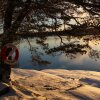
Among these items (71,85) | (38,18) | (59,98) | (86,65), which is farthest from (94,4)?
(86,65)

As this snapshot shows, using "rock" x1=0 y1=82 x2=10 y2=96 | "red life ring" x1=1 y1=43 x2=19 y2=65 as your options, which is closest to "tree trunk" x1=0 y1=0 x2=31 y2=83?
"red life ring" x1=1 y1=43 x2=19 y2=65

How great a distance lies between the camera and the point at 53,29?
15.4 meters

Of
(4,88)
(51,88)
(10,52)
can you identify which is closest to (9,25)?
(10,52)

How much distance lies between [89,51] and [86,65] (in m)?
25.8

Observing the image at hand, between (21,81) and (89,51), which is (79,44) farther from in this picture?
(21,81)

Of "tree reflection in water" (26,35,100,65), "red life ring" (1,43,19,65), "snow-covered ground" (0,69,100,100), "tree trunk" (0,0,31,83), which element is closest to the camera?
"red life ring" (1,43,19,65)

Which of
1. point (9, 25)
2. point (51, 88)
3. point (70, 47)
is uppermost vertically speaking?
point (9, 25)

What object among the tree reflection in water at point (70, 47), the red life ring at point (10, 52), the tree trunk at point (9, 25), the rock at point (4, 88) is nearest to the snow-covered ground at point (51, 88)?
the rock at point (4, 88)

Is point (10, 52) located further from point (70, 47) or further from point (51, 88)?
point (51, 88)

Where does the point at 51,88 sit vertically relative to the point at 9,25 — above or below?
below

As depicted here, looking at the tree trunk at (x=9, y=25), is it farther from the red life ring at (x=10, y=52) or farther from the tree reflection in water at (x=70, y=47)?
the tree reflection in water at (x=70, y=47)

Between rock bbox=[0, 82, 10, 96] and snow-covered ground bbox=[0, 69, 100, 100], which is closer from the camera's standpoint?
rock bbox=[0, 82, 10, 96]

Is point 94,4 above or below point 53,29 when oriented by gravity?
above

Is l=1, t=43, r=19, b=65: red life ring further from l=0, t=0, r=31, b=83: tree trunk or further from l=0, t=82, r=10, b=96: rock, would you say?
l=0, t=82, r=10, b=96: rock
